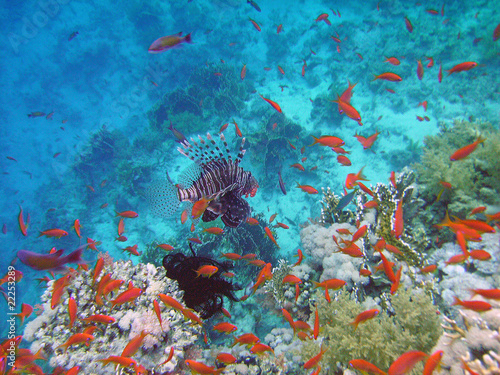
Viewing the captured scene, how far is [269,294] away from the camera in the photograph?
4.77m

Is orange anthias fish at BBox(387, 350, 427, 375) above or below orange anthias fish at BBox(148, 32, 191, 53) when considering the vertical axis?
below

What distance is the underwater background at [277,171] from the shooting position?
9.45 feet

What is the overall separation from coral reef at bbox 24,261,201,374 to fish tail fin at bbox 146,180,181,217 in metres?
0.96

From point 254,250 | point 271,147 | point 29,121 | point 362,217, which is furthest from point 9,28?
point 362,217

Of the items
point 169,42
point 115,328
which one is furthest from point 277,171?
point 115,328

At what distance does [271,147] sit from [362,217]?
549cm

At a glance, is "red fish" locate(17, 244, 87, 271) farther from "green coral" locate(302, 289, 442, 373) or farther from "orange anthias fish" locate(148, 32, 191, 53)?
"orange anthias fish" locate(148, 32, 191, 53)

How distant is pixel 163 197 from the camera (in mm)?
3568

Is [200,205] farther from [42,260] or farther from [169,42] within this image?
[169,42]

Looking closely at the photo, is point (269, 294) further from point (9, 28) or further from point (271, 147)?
point (9, 28)

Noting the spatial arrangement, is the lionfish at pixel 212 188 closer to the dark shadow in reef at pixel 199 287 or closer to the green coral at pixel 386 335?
the dark shadow in reef at pixel 199 287

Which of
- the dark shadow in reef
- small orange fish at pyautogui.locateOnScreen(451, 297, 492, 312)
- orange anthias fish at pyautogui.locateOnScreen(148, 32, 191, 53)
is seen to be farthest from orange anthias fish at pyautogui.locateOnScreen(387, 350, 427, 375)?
orange anthias fish at pyautogui.locateOnScreen(148, 32, 191, 53)

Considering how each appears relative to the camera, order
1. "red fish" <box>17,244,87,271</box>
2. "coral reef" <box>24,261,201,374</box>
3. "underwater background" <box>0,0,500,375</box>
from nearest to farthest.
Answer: "red fish" <box>17,244,87,271</box> < "coral reef" <box>24,261,201,374</box> < "underwater background" <box>0,0,500,375</box>

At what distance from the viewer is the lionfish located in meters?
3.16
